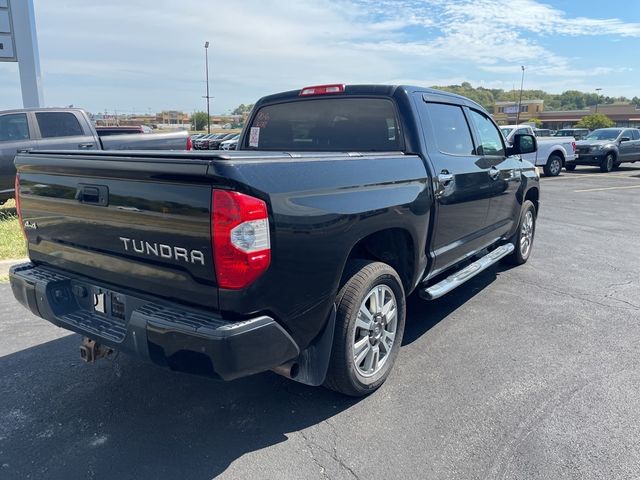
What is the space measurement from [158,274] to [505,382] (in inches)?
92.4

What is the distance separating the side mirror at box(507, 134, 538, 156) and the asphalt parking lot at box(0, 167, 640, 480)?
182cm

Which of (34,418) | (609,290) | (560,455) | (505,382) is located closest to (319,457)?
(560,455)

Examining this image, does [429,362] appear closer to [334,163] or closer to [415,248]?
[415,248]

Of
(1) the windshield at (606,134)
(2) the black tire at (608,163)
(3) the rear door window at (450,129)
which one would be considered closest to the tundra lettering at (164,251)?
(3) the rear door window at (450,129)

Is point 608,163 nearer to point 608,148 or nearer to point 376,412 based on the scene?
point 608,148

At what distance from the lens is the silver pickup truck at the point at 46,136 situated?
8.33 meters

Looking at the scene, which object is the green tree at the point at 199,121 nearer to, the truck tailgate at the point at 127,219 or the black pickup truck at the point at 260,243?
the black pickup truck at the point at 260,243

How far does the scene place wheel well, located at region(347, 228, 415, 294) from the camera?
3.34 meters

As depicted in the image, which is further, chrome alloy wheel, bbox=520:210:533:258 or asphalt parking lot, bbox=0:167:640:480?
chrome alloy wheel, bbox=520:210:533:258

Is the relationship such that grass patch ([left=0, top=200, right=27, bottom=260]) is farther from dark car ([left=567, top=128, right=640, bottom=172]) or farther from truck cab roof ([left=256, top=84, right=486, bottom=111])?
dark car ([left=567, top=128, right=640, bottom=172])

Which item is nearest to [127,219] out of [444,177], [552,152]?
[444,177]

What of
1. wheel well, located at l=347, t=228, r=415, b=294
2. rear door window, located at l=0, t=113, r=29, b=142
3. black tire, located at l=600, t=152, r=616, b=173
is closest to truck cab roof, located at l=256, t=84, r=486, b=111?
wheel well, located at l=347, t=228, r=415, b=294

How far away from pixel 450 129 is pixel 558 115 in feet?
318

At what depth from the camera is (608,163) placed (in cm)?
2033
